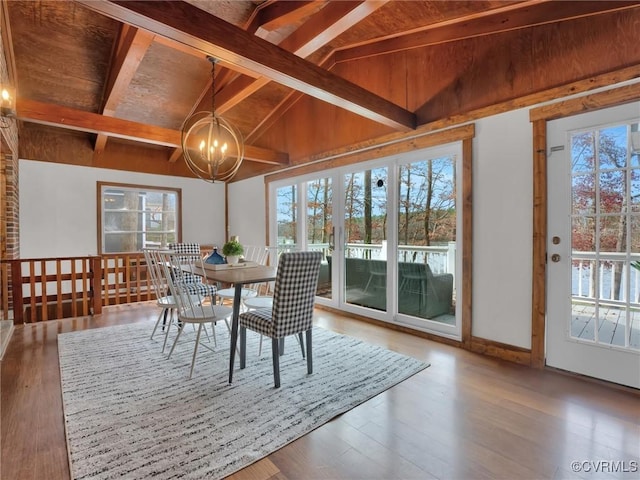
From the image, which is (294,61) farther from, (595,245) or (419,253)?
(595,245)

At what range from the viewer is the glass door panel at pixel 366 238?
3941 millimetres

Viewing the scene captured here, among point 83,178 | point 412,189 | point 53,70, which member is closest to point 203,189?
point 83,178

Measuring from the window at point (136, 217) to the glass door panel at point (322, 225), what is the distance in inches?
121

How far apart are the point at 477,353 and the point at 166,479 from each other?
8.78ft

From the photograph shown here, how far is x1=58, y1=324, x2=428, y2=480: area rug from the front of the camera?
1.60 m

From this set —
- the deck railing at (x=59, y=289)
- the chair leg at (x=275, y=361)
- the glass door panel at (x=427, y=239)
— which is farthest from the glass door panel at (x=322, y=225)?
the deck railing at (x=59, y=289)

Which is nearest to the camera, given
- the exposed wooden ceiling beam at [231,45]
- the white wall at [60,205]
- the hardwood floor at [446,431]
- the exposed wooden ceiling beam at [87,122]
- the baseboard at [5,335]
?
the hardwood floor at [446,431]

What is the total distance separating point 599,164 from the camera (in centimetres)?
239

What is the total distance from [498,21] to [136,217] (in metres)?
6.12

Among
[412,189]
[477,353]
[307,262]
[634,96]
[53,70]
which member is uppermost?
[53,70]

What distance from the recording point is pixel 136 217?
19.6ft

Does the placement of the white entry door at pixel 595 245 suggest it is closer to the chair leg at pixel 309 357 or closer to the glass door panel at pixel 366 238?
the glass door panel at pixel 366 238

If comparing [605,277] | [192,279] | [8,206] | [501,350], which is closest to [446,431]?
[501,350]

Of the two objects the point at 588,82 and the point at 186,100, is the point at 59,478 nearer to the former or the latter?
the point at 588,82
